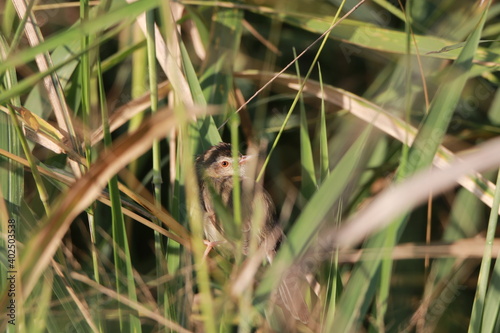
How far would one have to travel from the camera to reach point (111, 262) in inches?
121

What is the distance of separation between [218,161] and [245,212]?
2.02 feet

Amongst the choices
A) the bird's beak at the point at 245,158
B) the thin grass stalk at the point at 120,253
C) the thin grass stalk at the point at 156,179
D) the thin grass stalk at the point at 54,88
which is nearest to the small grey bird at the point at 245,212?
the bird's beak at the point at 245,158

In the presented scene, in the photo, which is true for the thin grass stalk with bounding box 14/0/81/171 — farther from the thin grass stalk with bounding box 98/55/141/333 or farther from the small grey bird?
the small grey bird

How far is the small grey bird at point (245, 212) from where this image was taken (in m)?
2.46

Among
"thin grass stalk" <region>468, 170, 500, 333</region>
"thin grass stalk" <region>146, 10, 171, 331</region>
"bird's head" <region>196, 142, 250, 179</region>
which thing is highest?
"bird's head" <region>196, 142, 250, 179</region>

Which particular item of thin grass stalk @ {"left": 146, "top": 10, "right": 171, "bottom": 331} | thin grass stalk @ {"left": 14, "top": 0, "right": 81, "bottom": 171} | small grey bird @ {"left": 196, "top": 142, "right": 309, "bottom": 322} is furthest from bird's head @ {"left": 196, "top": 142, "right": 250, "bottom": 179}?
thin grass stalk @ {"left": 14, "top": 0, "right": 81, "bottom": 171}

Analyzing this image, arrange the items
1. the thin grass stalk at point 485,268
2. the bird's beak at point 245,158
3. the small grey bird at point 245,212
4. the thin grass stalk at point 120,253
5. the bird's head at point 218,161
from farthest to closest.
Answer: the bird's beak at point 245,158 → the bird's head at point 218,161 → the small grey bird at point 245,212 → the thin grass stalk at point 120,253 → the thin grass stalk at point 485,268

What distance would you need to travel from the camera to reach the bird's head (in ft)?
10.2

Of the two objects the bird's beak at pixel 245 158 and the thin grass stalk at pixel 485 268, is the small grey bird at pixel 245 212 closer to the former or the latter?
the bird's beak at pixel 245 158

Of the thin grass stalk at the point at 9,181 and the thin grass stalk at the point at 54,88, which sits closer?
the thin grass stalk at the point at 9,181

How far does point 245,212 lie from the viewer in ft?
9.57

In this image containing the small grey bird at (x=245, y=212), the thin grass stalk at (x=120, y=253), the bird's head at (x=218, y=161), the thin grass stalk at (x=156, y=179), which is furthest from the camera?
the bird's head at (x=218, y=161)

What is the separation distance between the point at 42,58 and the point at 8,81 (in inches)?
7.5

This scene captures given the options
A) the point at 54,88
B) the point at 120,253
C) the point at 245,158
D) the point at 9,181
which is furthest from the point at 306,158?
the point at 9,181
